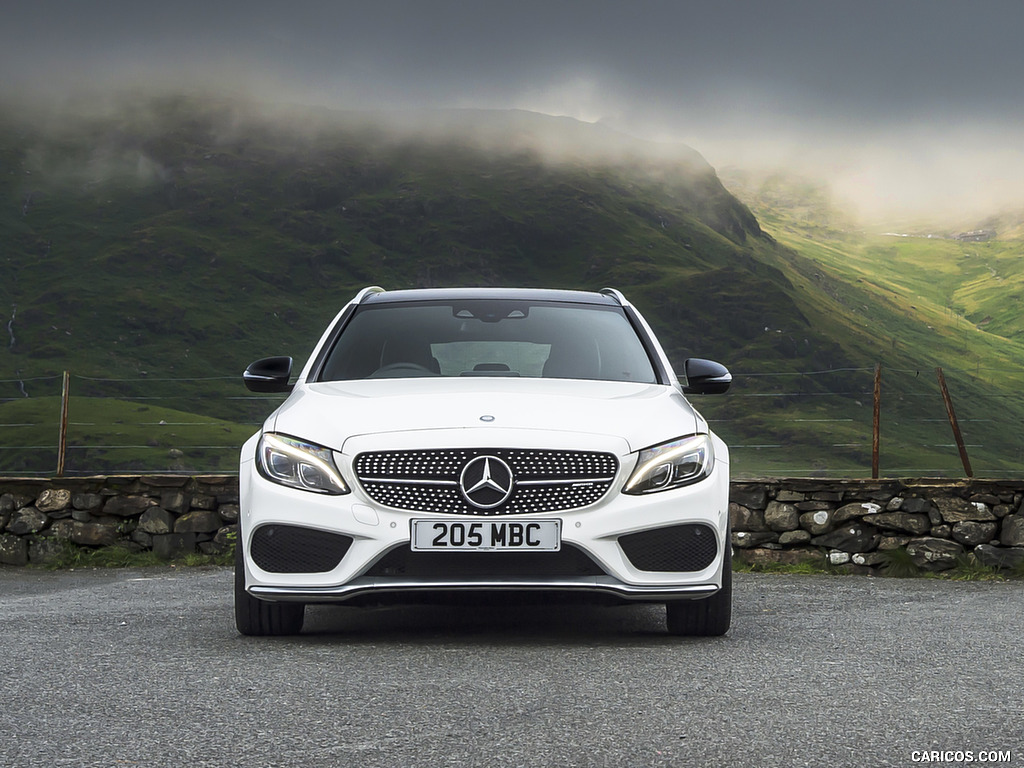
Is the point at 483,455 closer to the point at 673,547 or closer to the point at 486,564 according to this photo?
the point at 486,564

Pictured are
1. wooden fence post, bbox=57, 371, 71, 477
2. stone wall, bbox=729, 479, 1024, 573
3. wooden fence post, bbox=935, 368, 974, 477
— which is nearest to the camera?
stone wall, bbox=729, 479, 1024, 573

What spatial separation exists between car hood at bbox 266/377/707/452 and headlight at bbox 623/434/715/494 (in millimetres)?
47

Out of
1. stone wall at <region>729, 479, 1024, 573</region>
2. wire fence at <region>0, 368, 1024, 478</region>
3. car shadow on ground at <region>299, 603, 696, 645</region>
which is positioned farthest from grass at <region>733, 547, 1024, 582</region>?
wire fence at <region>0, 368, 1024, 478</region>

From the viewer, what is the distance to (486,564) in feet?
16.8

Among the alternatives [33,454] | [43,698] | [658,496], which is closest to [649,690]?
[658,496]

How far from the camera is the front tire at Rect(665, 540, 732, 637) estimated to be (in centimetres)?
567

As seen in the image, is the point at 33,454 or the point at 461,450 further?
the point at 33,454

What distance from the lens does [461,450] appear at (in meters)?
5.20

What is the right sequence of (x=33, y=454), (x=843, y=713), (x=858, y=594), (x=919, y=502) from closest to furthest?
(x=843, y=713) < (x=858, y=594) < (x=919, y=502) < (x=33, y=454)

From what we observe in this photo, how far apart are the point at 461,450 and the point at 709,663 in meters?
1.35

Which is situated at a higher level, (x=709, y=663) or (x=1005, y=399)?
(x=709, y=663)

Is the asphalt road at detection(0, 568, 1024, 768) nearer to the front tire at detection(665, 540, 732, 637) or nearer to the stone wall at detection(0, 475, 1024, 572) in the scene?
the front tire at detection(665, 540, 732, 637)

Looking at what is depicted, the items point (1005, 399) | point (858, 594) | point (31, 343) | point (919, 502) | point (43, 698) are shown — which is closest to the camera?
point (43, 698)

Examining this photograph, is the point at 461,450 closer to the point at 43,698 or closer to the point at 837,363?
the point at 43,698
